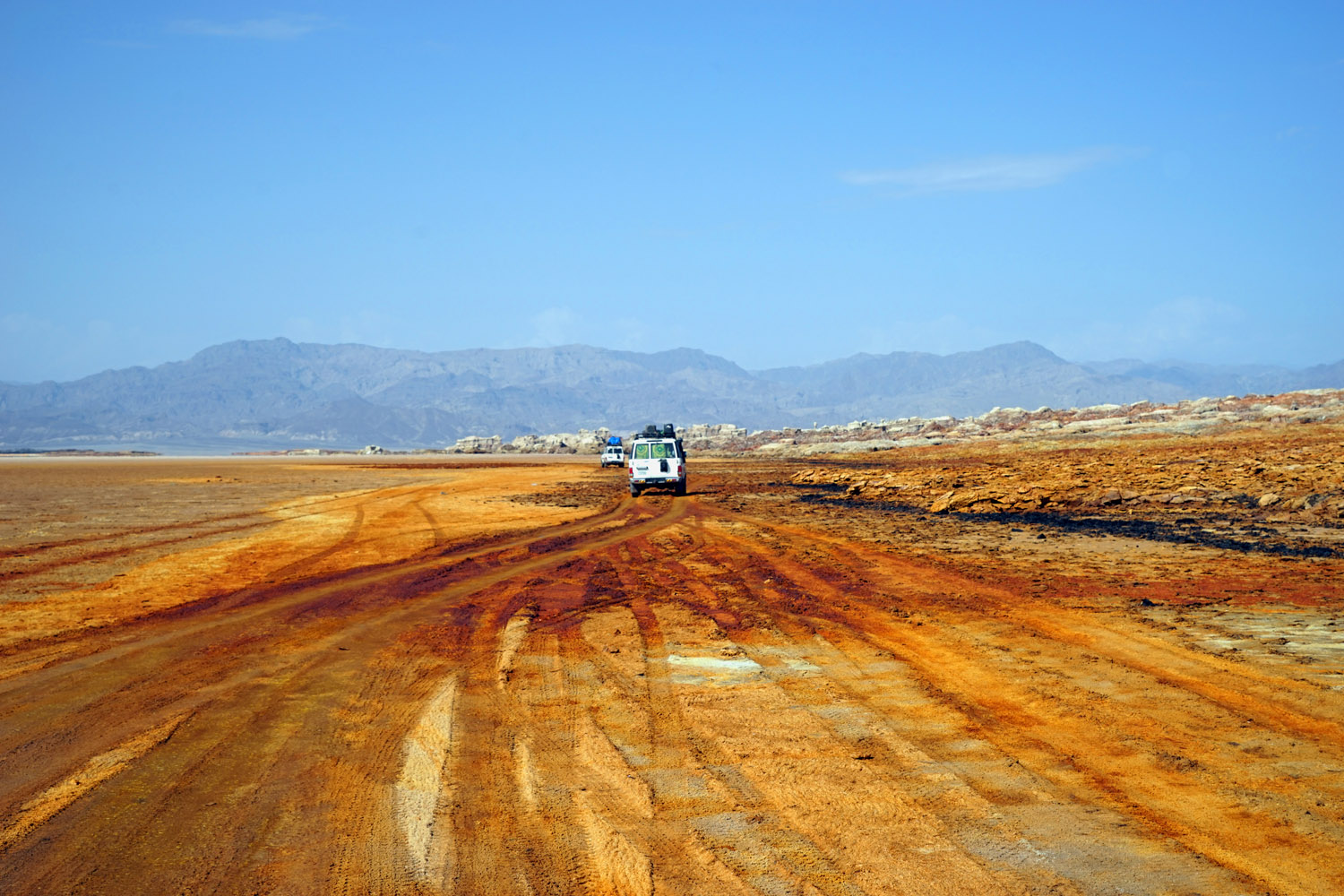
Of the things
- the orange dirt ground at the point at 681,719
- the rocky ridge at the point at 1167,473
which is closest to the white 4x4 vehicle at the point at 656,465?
the rocky ridge at the point at 1167,473

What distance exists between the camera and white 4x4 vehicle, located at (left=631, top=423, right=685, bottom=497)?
110ft

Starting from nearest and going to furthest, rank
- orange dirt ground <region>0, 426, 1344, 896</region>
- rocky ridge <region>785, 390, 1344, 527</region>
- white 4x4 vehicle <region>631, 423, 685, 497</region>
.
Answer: orange dirt ground <region>0, 426, 1344, 896</region>, rocky ridge <region>785, 390, 1344, 527</region>, white 4x4 vehicle <region>631, 423, 685, 497</region>

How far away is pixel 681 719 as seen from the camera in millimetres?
7539

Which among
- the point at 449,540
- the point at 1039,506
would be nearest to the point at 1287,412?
the point at 1039,506

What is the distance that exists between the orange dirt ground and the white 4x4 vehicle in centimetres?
1523

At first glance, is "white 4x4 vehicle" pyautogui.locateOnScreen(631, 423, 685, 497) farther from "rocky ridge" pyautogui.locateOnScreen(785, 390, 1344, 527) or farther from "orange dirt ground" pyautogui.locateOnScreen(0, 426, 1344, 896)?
"orange dirt ground" pyautogui.locateOnScreen(0, 426, 1344, 896)

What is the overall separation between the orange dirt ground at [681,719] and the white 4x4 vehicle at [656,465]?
15230mm

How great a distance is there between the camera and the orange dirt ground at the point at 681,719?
503 centimetres

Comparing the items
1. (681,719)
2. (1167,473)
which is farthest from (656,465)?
(681,719)

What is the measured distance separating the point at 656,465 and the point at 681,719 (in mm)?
26049

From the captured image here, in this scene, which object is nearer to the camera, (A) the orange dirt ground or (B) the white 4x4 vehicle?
(A) the orange dirt ground

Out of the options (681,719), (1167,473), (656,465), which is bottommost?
(681,719)

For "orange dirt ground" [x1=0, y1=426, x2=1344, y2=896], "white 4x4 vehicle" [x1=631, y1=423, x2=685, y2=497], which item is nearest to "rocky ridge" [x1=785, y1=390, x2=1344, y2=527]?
"orange dirt ground" [x1=0, y1=426, x2=1344, y2=896]

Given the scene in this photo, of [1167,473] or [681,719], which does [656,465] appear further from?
[681,719]
